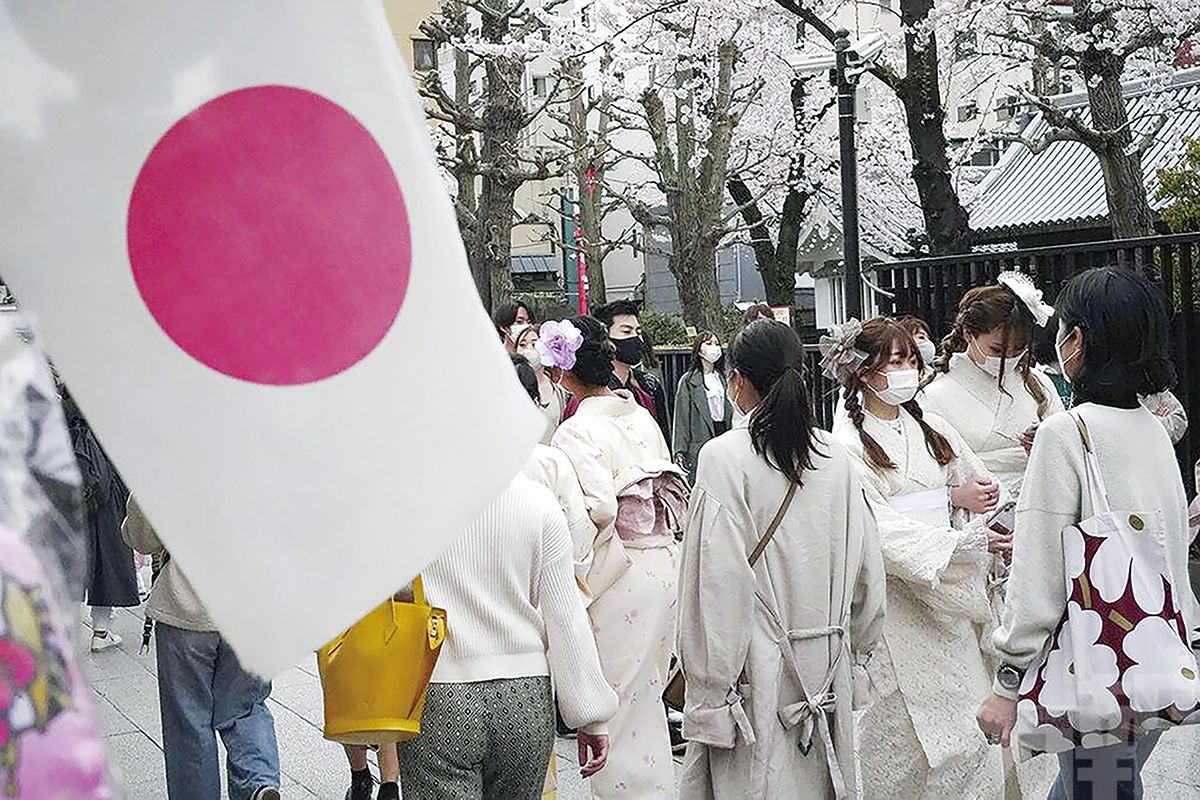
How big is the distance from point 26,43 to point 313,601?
62 cm

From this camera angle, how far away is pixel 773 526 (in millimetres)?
4367

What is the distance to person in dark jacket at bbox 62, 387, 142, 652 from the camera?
8102mm

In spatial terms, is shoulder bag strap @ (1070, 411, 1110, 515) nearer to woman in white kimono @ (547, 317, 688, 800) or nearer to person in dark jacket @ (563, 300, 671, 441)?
woman in white kimono @ (547, 317, 688, 800)

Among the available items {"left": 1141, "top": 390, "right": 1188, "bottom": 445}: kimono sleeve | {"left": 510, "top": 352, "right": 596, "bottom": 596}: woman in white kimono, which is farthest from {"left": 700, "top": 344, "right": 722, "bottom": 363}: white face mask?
{"left": 510, "top": 352, "right": 596, "bottom": 596}: woman in white kimono

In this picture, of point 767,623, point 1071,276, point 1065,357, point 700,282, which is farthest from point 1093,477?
point 700,282

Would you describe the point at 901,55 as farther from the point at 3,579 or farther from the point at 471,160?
the point at 3,579

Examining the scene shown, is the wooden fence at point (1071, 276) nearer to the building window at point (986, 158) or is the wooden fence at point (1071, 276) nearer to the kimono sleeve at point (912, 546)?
the kimono sleeve at point (912, 546)

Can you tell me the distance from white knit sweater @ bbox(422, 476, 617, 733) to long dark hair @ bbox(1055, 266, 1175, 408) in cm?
156

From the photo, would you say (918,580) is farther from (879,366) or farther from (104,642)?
(104,642)

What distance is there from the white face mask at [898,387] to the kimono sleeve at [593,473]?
1181 millimetres

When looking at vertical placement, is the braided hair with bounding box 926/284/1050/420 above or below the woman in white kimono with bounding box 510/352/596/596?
above

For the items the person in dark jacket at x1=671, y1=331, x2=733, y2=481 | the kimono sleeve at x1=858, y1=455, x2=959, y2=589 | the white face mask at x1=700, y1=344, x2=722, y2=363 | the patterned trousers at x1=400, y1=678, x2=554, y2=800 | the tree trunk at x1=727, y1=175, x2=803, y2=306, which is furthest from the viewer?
the tree trunk at x1=727, y1=175, x2=803, y2=306

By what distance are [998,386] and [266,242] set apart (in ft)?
15.9

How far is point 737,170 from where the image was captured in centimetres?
2550
